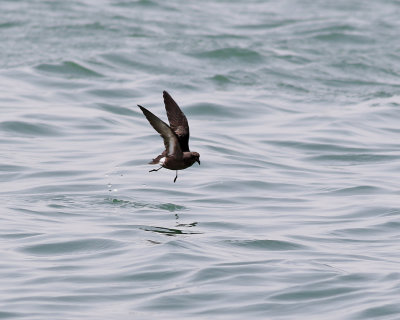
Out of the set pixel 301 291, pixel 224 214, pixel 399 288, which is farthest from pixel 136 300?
pixel 224 214

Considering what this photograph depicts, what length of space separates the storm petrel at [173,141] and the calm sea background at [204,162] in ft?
2.47

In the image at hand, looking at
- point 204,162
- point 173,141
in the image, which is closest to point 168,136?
point 173,141

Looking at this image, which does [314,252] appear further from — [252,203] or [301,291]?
[252,203]

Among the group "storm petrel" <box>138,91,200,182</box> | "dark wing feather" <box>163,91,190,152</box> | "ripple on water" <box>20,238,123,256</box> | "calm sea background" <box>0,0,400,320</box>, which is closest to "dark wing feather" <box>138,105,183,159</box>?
"storm petrel" <box>138,91,200,182</box>

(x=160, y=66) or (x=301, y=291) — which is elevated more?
(x=160, y=66)

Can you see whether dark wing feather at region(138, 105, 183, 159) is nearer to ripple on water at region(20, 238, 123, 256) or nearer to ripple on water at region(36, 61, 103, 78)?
ripple on water at region(20, 238, 123, 256)

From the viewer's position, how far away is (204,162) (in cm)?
1314

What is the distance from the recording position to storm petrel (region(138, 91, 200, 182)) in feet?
27.5

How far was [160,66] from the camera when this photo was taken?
1847 centimetres

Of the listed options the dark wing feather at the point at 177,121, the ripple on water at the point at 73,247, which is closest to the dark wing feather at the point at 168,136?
the dark wing feather at the point at 177,121

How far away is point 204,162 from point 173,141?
454cm

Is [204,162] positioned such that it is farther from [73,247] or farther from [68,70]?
[68,70]

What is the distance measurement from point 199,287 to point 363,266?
1.59m

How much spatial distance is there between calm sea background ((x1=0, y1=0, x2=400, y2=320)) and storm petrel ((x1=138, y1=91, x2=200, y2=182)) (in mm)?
753
